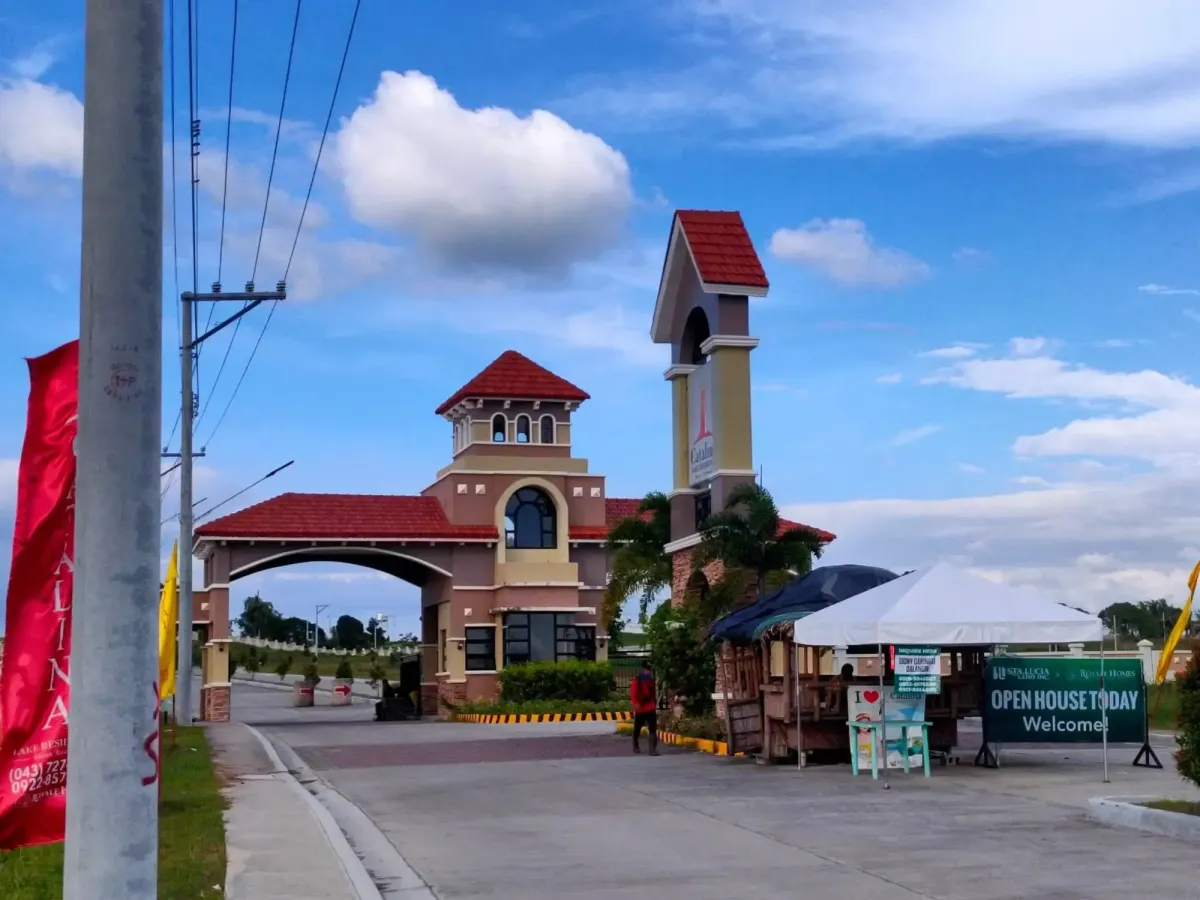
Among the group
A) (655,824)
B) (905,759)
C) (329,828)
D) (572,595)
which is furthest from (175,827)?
(572,595)

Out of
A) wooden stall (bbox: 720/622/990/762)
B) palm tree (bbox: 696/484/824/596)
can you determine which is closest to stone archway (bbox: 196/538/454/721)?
palm tree (bbox: 696/484/824/596)

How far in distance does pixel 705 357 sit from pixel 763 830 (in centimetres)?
1817

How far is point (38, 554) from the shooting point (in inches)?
402

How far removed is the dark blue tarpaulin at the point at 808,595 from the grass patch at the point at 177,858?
26.3 feet

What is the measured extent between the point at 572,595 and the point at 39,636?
41041 mm

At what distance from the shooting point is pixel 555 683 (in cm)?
4647

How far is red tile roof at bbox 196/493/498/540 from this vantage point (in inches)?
1861

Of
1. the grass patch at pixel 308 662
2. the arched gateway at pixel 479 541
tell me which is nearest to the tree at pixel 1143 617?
the arched gateway at pixel 479 541

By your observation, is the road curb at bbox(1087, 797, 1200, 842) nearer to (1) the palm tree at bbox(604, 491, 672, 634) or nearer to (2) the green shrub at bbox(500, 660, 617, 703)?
(1) the palm tree at bbox(604, 491, 672, 634)

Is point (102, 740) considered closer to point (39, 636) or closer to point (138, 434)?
point (138, 434)

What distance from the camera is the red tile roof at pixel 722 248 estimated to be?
30.1 meters

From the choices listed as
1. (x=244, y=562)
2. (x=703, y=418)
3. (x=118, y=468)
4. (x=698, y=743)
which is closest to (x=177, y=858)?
(x=118, y=468)

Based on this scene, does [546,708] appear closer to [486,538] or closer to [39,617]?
[486,538]

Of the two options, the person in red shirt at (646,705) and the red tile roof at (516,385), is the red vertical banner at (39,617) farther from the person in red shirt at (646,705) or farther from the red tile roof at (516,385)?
the red tile roof at (516,385)
